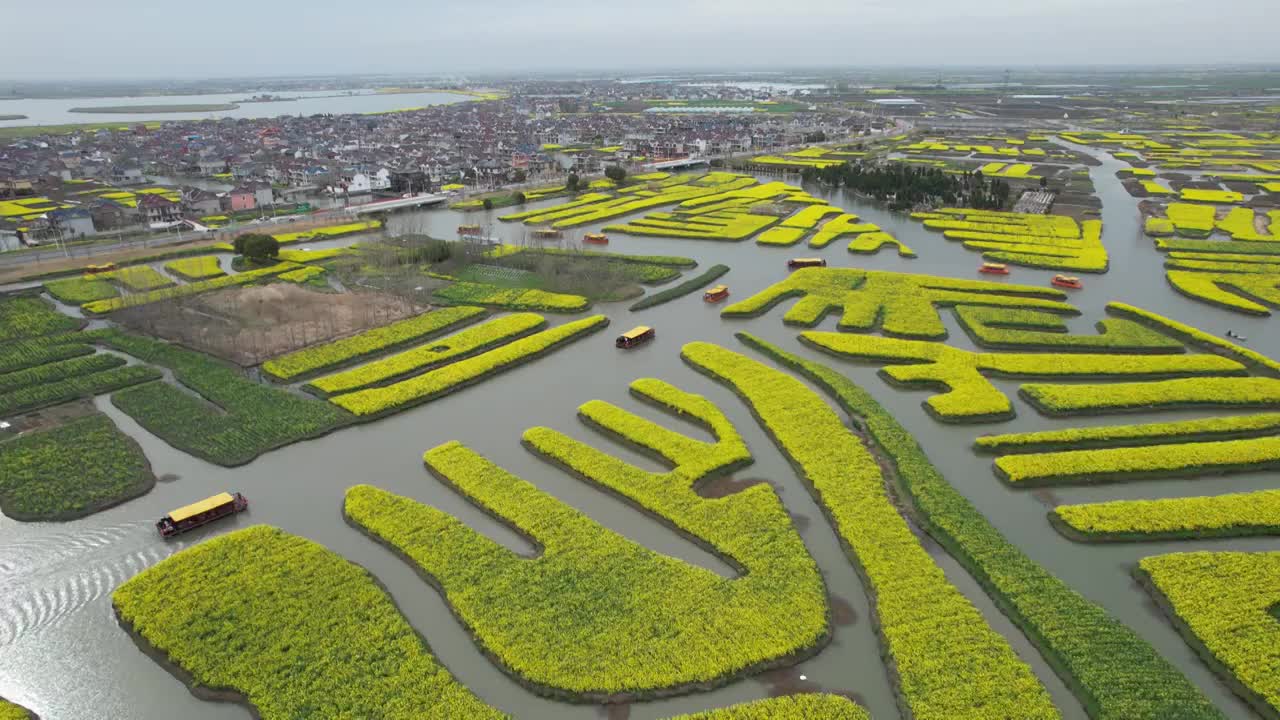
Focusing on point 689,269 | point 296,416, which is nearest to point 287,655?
point 296,416

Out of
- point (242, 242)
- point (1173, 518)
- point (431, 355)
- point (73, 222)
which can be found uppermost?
point (73, 222)

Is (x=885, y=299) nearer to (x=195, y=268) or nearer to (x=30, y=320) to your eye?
(x=195, y=268)

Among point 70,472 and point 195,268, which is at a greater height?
point 195,268

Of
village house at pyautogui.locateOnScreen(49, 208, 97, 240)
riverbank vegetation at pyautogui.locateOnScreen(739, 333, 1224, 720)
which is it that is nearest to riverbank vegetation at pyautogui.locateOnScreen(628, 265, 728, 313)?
riverbank vegetation at pyautogui.locateOnScreen(739, 333, 1224, 720)

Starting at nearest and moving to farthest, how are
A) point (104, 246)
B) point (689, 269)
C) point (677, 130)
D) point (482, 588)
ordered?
point (482, 588) < point (689, 269) < point (104, 246) < point (677, 130)

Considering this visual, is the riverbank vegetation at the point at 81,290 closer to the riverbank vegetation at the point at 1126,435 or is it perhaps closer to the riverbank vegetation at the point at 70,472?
the riverbank vegetation at the point at 70,472

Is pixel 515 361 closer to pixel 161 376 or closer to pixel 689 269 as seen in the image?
pixel 161 376

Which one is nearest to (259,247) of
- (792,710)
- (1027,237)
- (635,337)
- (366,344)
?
(366,344)
